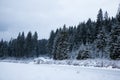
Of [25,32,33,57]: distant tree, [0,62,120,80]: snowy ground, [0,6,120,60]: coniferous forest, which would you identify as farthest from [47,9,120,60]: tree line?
[0,62,120,80]: snowy ground

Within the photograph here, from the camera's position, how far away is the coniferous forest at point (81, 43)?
133 ft

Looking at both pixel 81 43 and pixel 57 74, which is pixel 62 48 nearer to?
pixel 81 43

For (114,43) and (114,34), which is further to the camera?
(114,34)

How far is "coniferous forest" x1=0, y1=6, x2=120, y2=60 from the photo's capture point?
40.4 metres

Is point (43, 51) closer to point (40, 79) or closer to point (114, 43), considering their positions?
point (114, 43)

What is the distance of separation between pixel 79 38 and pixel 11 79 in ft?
202

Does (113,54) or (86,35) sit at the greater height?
(86,35)

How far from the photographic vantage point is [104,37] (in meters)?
48.5

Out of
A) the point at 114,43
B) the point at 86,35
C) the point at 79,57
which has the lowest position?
the point at 79,57

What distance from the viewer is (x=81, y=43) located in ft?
225

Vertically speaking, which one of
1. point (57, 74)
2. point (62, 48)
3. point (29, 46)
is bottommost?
point (57, 74)

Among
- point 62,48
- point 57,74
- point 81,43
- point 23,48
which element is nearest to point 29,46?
point 23,48

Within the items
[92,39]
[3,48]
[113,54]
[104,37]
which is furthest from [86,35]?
[3,48]

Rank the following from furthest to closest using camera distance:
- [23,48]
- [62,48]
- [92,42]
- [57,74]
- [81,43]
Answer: [23,48] < [81,43] < [92,42] < [62,48] < [57,74]
